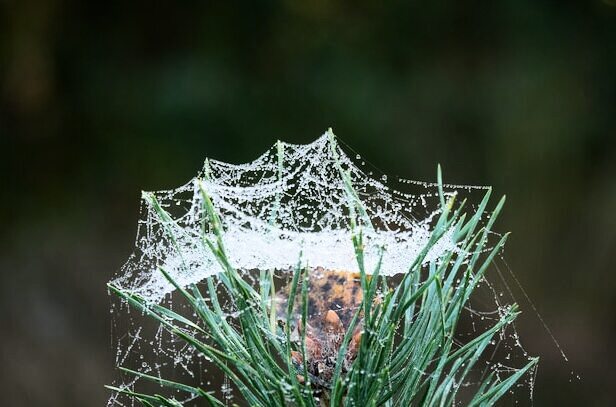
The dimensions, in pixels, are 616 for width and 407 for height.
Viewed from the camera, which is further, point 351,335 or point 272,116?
point 272,116

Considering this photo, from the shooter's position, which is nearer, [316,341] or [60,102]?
[316,341]

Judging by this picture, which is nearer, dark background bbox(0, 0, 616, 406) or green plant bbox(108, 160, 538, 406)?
green plant bbox(108, 160, 538, 406)

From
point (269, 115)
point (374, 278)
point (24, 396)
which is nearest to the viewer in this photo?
point (374, 278)

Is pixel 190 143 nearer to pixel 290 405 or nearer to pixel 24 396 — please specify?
pixel 24 396

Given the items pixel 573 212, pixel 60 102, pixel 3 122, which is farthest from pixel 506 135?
pixel 3 122

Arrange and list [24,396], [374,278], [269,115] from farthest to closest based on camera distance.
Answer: [269,115] < [24,396] < [374,278]

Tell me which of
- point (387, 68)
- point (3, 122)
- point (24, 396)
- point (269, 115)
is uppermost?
point (387, 68)

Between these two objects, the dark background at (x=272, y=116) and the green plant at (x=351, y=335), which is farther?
the dark background at (x=272, y=116)

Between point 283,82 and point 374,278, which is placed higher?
point 283,82
